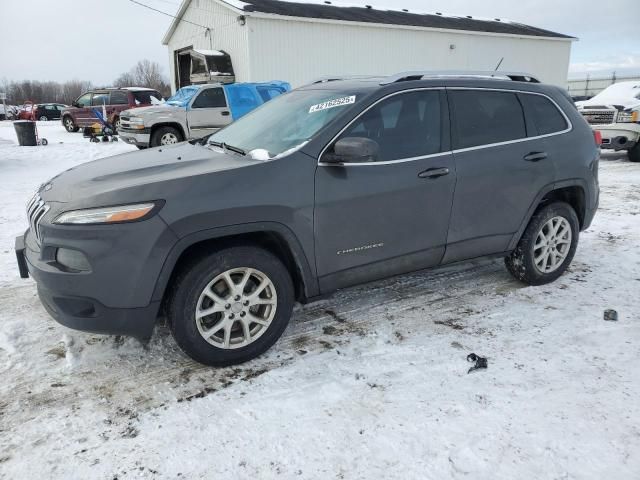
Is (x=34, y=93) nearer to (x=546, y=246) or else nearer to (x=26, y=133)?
(x=26, y=133)

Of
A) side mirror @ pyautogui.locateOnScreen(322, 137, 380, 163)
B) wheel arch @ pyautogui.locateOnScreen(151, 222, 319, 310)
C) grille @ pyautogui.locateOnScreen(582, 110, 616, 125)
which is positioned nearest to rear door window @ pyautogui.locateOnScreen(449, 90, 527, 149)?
side mirror @ pyautogui.locateOnScreen(322, 137, 380, 163)

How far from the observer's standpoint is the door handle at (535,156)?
3.80m

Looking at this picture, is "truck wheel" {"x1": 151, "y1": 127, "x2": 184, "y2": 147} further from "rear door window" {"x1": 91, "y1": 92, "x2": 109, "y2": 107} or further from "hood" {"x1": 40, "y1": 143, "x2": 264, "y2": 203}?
"hood" {"x1": 40, "y1": 143, "x2": 264, "y2": 203}

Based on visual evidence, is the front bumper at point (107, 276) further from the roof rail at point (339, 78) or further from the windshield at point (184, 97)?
the windshield at point (184, 97)

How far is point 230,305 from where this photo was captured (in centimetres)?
288

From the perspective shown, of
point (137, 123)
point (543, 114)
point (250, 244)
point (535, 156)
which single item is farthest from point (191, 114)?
point (250, 244)

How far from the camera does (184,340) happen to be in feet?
9.19

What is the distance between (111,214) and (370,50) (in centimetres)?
1895

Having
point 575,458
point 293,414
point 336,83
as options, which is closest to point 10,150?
point 336,83

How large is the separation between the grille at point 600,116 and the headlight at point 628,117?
153 millimetres

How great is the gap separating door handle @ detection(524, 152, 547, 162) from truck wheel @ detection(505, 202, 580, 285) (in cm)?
44

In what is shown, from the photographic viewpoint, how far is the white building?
1738cm

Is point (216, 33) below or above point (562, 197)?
above

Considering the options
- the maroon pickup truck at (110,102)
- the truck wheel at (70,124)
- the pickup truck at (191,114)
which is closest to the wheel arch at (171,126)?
the pickup truck at (191,114)
